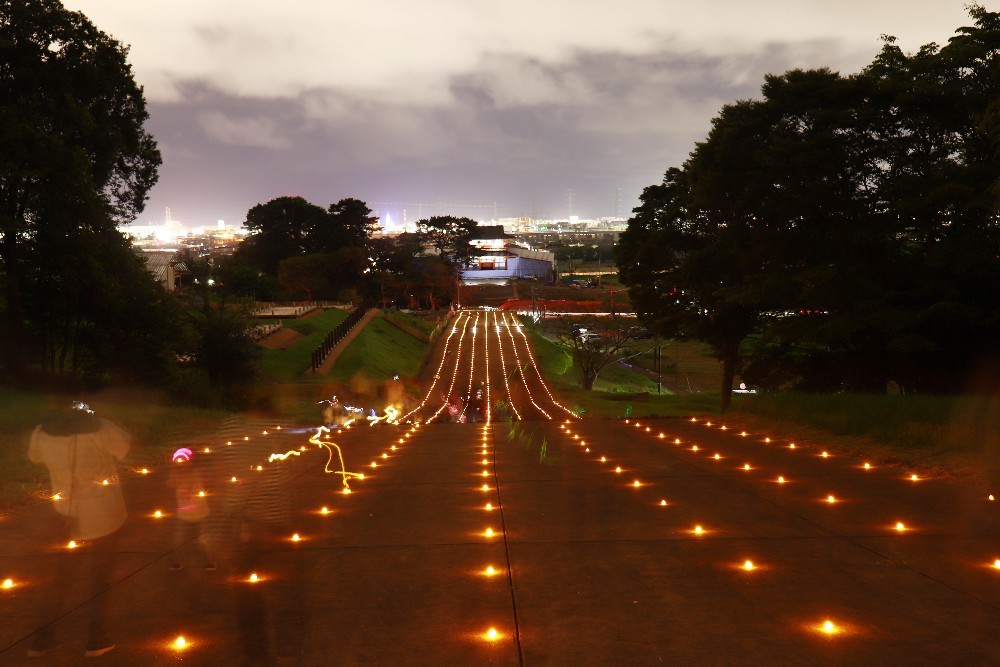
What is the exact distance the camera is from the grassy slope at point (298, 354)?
39594 mm

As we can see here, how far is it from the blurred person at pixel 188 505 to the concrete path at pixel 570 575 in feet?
0.51

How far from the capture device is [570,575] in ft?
21.0

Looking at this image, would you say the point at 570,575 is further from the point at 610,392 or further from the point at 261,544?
the point at 610,392

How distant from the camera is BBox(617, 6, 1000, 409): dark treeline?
21.3 metres

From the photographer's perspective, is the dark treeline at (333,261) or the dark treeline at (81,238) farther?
the dark treeline at (333,261)

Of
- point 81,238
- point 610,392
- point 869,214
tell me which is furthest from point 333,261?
point 869,214

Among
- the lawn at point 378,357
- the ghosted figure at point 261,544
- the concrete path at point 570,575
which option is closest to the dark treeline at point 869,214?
the concrete path at point 570,575

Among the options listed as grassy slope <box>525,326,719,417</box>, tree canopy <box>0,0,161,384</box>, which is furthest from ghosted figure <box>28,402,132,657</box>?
grassy slope <box>525,326,719,417</box>

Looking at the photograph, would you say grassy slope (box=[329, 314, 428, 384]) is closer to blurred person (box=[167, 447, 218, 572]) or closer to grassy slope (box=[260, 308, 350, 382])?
grassy slope (box=[260, 308, 350, 382])

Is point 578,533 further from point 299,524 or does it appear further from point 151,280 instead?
point 151,280

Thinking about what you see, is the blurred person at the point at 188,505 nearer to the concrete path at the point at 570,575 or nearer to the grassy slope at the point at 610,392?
the concrete path at the point at 570,575

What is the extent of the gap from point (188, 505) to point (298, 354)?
122ft

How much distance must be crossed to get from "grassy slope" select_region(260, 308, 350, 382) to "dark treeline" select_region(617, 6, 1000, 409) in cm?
1884

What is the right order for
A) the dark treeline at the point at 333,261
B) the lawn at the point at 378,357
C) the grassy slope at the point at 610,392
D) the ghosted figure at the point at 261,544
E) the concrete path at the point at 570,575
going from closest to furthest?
the concrete path at the point at 570,575 → the ghosted figure at the point at 261,544 → the grassy slope at the point at 610,392 → the lawn at the point at 378,357 → the dark treeline at the point at 333,261
